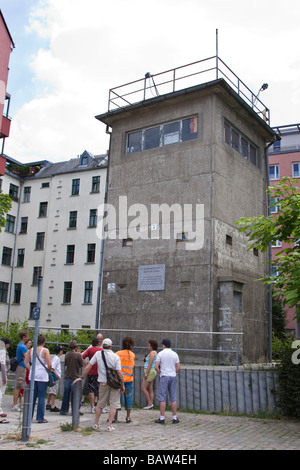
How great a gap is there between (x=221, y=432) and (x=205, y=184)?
364 inches

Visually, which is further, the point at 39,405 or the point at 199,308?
the point at 199,308

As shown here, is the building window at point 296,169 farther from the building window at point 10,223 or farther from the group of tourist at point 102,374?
the group of tourist at point 102,374

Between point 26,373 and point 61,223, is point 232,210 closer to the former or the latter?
point 26,373

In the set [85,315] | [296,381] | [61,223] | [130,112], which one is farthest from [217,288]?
[61,223]

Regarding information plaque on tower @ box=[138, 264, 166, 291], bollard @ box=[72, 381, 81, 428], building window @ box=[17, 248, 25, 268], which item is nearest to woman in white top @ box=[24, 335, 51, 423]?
bollard @ box=[72, 381, 81, 428]

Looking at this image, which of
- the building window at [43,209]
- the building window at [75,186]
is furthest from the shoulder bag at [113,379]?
the building window at [43,209]

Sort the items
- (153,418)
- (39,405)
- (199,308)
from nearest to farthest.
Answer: (39,405)
(153,418)
(199,308)

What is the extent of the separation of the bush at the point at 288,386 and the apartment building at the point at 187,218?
3.79 meters

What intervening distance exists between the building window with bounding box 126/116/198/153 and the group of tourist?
8.65 m

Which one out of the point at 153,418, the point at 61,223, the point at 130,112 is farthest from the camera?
the point at 61,223

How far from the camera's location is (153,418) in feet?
35.7

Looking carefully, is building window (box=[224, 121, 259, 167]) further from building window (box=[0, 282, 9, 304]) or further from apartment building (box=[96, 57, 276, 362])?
building window (box=[0, 282, 9, 304])

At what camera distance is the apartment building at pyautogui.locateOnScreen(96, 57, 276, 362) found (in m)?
15.8

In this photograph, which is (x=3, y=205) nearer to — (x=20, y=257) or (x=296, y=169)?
(x=20, y=257)
